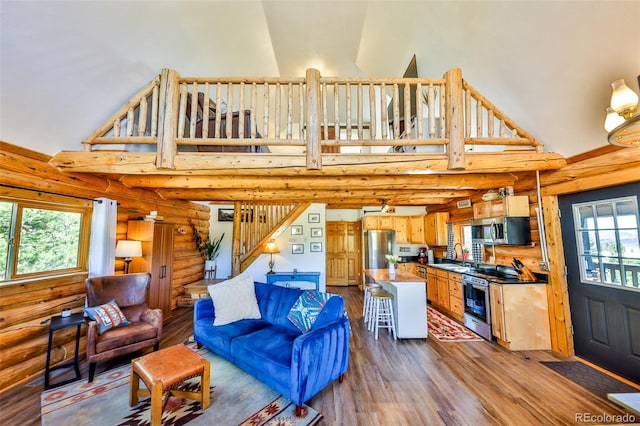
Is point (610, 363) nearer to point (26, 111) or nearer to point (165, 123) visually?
point (165, 123)

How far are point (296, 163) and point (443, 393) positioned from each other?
2.95 metres

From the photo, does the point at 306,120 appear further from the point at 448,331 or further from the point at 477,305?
the point at 448,331

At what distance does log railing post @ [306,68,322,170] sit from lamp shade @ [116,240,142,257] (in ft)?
10.7

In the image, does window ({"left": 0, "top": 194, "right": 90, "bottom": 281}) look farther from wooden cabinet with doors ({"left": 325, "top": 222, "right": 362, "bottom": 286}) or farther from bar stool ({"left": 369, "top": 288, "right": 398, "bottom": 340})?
wooden cabinet with doors ({"left": 325, "top": 222, "right": 362, "bottom": 286})

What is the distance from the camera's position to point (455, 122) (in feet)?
9.57

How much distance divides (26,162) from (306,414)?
12.9 feet

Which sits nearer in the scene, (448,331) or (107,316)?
(107,316)

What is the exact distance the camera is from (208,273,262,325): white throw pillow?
3.21 meters

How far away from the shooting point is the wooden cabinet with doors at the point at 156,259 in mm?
4254

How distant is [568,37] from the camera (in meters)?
2.20

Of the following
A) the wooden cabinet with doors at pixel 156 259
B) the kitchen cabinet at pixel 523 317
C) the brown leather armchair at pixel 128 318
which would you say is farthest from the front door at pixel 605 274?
the wooden cabinet with doors at pixel 156 259

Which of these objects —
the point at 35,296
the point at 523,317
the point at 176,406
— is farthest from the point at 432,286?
the point at 35,296

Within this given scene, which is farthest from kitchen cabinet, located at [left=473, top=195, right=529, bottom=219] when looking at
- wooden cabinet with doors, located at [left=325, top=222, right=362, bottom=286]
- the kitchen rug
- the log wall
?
the log wall

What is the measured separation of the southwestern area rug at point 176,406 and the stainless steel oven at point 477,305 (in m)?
3.02
